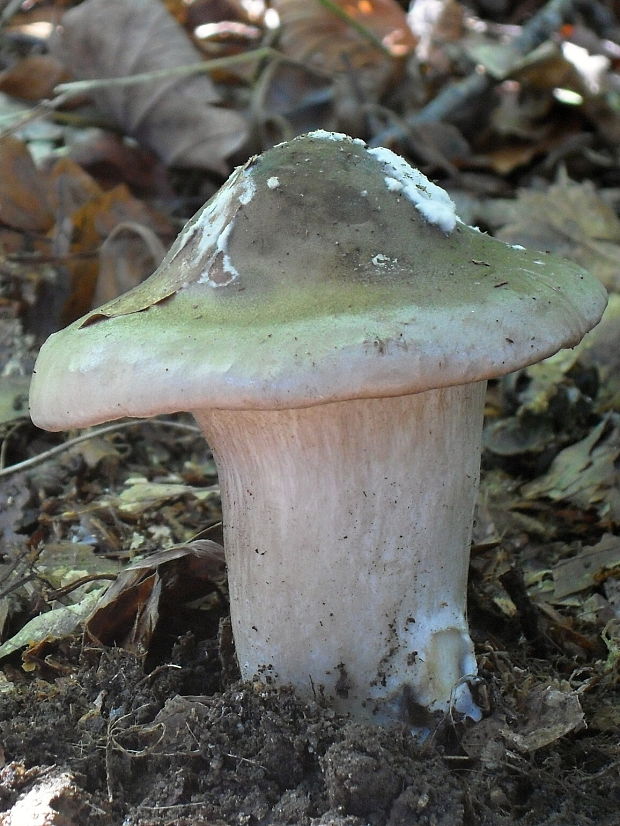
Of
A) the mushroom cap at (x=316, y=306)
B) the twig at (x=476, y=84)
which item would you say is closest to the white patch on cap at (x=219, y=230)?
the mushroom cap at (x=316, y=306)

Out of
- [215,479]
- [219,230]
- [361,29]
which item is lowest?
[215,479]

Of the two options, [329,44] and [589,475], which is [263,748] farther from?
[329,44]

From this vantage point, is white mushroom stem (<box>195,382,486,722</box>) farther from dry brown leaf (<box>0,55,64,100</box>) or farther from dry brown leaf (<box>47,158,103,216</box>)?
dry brown leaf (<box>0,55,64,100</box>)

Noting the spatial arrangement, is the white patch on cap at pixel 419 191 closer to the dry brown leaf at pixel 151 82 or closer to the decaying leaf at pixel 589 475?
the decaying leaf at pixel 589 475

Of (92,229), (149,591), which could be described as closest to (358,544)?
(149,591)

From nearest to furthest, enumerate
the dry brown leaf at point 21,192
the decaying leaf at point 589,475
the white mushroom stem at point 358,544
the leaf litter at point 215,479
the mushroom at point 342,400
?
1. the mushroom at point 342,400
2. the leaf litter at point 215,479
3. the white mushroom stem at point 358,544
4. the decaying leaf at point 589,475
5. the dry brown leaf at point 21,192
